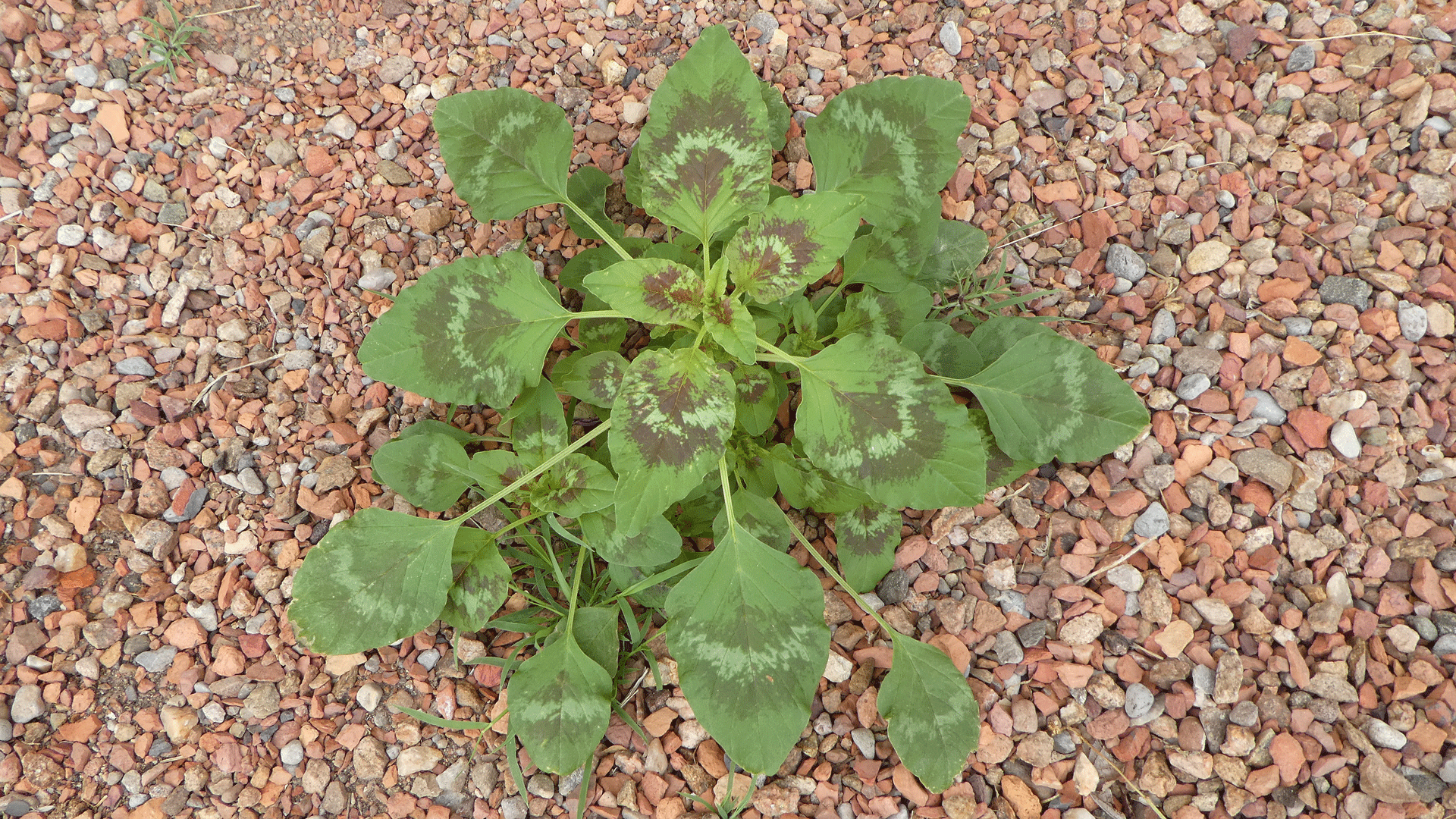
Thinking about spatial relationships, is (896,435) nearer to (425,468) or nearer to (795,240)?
(795,240)

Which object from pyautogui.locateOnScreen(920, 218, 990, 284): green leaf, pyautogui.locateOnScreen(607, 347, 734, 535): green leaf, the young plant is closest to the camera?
pyautogui.locateOnScreen(607, 347, 734, 535): green leaf

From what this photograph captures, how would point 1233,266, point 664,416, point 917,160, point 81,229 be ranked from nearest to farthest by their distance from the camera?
point 664,416
point 917,160
point 1233,266
point 81,229

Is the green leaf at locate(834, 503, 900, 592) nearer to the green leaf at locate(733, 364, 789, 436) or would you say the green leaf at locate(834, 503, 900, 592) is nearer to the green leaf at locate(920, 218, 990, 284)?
the green leaf at locate(733, 364, 789, 436)

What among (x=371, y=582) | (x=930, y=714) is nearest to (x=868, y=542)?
(x=930, y=714)

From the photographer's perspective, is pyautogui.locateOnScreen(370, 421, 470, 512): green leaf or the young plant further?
pyautogui.locateOnScreen(370, 421, 470, 512): green leaf

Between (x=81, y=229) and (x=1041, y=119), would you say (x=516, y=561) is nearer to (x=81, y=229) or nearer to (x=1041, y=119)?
(x=81, y=229)

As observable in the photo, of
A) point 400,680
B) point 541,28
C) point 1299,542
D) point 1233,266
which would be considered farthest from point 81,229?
point 1299,542

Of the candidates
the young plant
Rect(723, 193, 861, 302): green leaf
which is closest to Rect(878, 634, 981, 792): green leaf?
the young plant
